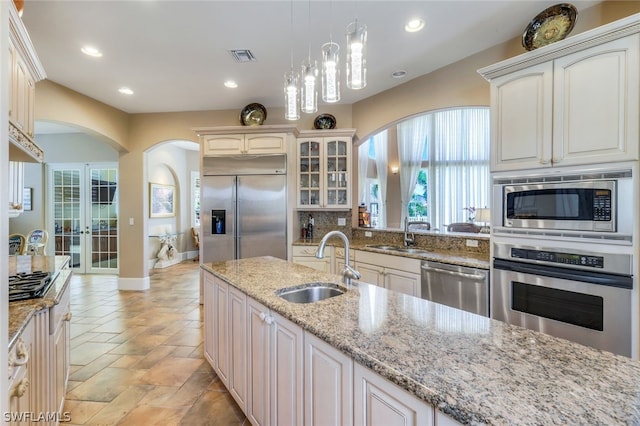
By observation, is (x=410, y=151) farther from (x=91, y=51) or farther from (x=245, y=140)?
(x=91, y=51)

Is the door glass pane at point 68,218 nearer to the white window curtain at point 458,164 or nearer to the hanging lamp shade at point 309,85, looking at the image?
the hanging lamp shade at point 309,85

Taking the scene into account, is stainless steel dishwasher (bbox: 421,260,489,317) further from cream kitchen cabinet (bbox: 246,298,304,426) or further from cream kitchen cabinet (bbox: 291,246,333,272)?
cream kitchen cabinet (bbox: 246,298,304,426)

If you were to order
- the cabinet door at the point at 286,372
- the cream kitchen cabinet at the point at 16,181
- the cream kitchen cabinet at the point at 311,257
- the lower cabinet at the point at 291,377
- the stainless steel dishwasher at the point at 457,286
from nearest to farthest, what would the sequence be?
the lower cabinet at the point at 291,377, the cabinet door at the point at 286,372, the stainless steel dishwasher at the point at 457,286, the cream kitchen cabinet at the point at 16,181, the cream kitchen cabinet at the point at 311,257

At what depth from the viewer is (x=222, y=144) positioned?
425cm

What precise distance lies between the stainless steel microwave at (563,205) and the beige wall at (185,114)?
1.24 metres

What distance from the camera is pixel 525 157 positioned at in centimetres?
223

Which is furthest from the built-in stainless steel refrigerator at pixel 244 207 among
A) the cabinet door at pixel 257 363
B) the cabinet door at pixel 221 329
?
the cabinet door at pixel 257 363

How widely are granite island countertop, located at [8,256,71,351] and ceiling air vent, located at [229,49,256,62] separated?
2.47 metres

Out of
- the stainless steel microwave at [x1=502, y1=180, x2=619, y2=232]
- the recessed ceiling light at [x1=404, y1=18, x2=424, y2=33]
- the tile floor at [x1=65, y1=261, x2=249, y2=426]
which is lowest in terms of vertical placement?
the tile floor at [x1=65, y1=261, x2=249, y2=426]

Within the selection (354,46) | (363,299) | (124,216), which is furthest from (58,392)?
(124,216)

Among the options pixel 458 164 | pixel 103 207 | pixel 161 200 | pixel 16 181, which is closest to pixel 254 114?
pixel 16 181

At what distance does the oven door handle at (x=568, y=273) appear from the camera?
5.92 ft

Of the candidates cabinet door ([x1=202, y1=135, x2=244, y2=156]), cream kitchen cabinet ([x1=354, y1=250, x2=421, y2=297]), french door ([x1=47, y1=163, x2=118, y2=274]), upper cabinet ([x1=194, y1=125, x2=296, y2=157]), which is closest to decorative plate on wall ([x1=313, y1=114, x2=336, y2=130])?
upper cabinet ([x1=194, y1=125, x2=296, y2=157])

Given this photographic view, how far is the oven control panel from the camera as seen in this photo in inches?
74.9
